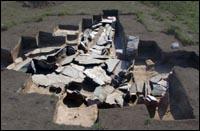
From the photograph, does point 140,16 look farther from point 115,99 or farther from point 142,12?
point 115,99

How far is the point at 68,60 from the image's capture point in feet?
43.1

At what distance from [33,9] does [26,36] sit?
3.34 meters

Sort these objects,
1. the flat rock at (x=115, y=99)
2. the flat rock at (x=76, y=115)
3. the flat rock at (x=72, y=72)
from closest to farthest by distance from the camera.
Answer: the flat rock at (x=76, y=115) → the flat rock at (x=115, y=99) → the flat rock at (x=72, y=72)

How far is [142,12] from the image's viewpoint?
16719mm

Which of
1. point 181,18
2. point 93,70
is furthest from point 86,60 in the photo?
point 181,18

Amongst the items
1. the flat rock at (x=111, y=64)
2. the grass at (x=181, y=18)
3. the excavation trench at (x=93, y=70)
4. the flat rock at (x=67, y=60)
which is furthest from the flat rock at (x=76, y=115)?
the grass at (x=181, y=18)

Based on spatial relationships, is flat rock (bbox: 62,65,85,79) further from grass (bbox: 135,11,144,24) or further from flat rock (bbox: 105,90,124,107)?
grass (bbox: 135,11,144,24)

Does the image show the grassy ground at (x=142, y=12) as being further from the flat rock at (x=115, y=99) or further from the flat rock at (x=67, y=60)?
the flat rock at (x=115, y=99)

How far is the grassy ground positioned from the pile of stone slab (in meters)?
1.52

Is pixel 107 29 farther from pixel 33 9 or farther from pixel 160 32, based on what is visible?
pixel 33 9

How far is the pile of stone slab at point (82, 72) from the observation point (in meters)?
10.9

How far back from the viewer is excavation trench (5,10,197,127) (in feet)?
35.8

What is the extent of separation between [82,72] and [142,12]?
218 inches

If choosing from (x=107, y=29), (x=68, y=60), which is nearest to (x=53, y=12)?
(x=107, y=29)
